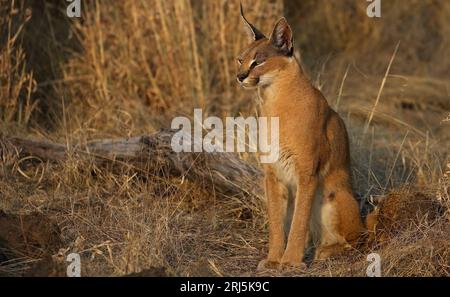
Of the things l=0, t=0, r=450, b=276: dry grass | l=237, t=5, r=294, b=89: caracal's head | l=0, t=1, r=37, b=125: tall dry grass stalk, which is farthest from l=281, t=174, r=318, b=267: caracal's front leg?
l=0, t=1, r=37, b=125: tall dry grass stalk

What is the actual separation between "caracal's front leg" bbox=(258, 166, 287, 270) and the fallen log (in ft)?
1.92

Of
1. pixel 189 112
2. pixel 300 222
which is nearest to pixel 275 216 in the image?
pixel 300 222

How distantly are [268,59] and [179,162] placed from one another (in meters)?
1.16

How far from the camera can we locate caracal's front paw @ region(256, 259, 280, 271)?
495 centimetres

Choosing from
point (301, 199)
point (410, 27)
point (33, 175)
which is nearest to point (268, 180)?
point (301, 199)

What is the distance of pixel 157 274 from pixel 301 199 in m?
1.04

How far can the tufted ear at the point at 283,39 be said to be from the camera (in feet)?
16.3

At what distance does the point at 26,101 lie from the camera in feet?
25.3

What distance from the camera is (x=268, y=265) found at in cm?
496

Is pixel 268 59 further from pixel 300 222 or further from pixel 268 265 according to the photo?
pixel 268 265

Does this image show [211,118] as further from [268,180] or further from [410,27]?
[410,27]

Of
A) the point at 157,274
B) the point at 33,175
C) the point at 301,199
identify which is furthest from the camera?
the point at 33,175

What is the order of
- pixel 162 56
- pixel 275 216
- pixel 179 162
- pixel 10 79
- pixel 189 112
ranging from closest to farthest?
1. pixel 275 216
2. pixel 179 162
3. pixel 10 79
4. pixel 189 112
5. pixel 162 56

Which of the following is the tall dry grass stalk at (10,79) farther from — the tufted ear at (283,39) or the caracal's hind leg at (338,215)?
the caracal's hind leg at (338,215)
